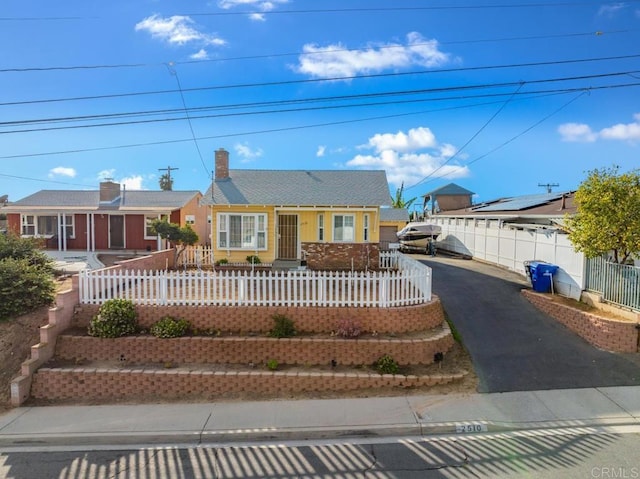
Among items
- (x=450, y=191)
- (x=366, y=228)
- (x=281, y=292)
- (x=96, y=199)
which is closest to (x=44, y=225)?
(x=96, y=199)

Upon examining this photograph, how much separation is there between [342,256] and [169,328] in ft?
25.0

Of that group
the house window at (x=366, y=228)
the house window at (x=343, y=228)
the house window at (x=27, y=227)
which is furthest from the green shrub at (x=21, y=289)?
the house window at (x=27, y=227)

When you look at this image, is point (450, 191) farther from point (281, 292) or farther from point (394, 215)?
point (281, 292)

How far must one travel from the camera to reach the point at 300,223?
15500 millimetres

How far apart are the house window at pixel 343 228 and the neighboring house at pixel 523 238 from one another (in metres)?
6.73

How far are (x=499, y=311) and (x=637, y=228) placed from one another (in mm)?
3834

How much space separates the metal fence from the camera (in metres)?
9.30

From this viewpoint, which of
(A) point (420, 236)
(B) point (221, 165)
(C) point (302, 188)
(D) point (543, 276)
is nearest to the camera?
(D) point (543, 276)

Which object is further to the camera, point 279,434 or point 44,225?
point 44,225

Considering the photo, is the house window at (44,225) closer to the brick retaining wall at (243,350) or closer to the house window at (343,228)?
the house window at (343,228)

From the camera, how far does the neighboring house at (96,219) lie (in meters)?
21.6

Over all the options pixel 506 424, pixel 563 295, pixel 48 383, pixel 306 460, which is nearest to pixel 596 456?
pixel 506 424

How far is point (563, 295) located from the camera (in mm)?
11594

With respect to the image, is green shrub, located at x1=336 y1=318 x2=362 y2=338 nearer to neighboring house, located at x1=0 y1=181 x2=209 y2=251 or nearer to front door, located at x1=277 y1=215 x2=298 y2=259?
front door, located at x1=277 y1=215 x2=298 y2=259
